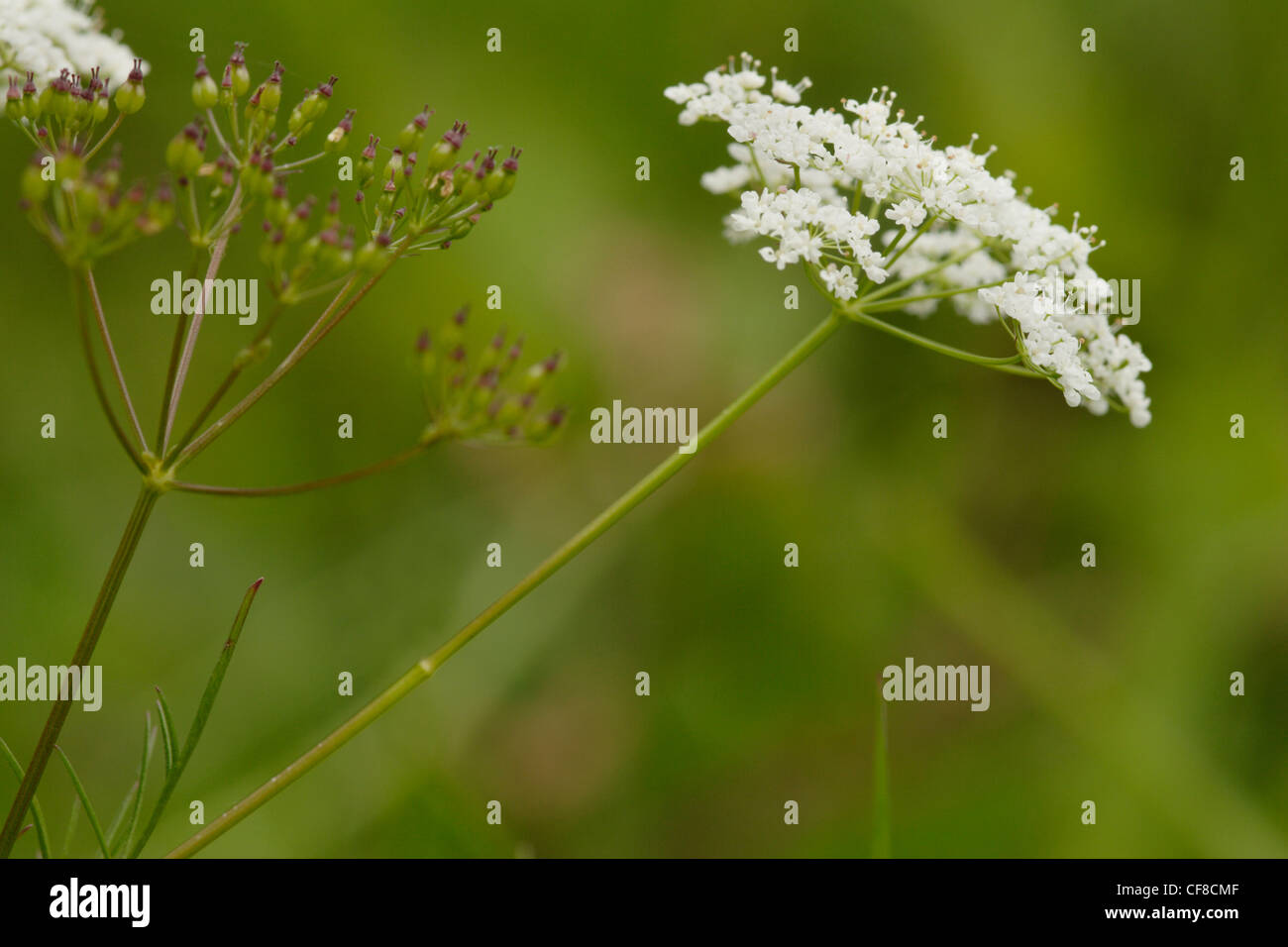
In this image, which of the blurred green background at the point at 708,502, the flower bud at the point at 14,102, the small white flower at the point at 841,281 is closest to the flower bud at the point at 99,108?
the flower bud at the point at 14,102

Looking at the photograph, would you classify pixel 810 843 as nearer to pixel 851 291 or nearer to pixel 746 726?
pixel 746 726

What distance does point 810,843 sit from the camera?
483cm

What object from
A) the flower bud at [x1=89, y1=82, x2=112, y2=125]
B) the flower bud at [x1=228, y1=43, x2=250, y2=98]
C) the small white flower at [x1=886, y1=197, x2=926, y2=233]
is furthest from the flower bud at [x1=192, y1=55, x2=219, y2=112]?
the small white flower at [x1=886, y1=197, x2=926, y2=233]

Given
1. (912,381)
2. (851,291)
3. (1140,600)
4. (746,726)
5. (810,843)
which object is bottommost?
(810,843)

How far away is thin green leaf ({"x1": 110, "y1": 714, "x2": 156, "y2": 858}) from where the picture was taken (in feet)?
6.66

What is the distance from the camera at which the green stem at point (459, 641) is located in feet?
6.25

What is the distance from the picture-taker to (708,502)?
17.6 ft

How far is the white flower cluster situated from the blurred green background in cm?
282

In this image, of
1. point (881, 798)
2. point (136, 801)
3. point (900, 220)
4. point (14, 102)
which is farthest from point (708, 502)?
point (14, 102)

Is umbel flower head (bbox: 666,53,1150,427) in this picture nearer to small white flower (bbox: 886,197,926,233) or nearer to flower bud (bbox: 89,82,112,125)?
small white flower (bbox: 886,197,926,233)

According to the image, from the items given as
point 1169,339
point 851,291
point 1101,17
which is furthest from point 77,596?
point 1101,17

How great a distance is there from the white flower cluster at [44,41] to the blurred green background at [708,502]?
9.27ft
